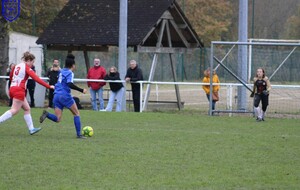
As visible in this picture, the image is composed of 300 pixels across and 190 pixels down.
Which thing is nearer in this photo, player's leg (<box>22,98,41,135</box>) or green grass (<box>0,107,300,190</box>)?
green grass (<box>0,107,300,190</box>)

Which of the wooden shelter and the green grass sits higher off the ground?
the wooden shelter

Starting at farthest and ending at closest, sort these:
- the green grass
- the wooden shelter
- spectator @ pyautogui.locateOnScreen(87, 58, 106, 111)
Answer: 1. the wooden shelter
2. spectator @ pyautogui.locateOnScreen(87, 58, 106, 111)
3. the green grass

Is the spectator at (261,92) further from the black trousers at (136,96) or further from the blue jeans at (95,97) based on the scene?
the blue jeans at (95,97)

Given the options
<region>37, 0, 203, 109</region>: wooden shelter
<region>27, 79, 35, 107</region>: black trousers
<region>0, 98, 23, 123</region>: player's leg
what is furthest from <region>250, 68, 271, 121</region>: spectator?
<region>27, 79, 35, 107</region>: black trousers

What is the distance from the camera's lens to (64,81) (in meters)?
15.3

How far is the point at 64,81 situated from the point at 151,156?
3271 millimetres

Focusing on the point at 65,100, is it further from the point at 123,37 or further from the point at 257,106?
the point at 123,37

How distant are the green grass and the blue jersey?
93 cm

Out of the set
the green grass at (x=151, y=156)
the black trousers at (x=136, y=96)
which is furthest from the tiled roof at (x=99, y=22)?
the green grass at (x=151, y=156)

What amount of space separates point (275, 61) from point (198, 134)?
14814 mm

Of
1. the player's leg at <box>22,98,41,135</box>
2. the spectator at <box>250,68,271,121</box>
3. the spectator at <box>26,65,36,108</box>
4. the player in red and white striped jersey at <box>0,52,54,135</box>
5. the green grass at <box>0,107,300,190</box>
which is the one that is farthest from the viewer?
the spectator at <box>26,65,36,108</box>

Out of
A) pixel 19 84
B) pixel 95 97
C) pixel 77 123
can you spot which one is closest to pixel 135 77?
pixel 95 97

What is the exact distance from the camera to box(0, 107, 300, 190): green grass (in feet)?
33.9

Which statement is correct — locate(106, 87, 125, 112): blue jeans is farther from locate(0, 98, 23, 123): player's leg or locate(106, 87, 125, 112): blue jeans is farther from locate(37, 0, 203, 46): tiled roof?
locate(0, 98, 23, 123): player's leg
